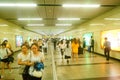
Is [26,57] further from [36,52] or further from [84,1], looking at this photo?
[84,1]

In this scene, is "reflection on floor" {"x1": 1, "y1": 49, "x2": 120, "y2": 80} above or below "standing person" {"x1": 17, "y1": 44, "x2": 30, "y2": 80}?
below

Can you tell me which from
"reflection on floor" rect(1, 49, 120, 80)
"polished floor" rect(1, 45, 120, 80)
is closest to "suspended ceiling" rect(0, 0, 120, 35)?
"polished floor" rect(1, 45, 120, 80)

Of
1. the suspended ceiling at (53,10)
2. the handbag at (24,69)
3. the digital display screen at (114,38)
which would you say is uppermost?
the suspended ceiling at (53,10)

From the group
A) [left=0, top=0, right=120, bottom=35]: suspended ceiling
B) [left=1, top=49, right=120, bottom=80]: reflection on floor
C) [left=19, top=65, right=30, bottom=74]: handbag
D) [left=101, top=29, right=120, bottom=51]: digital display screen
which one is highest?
[left=0, top=0, right=120, bottom=35]: suspended ceiling

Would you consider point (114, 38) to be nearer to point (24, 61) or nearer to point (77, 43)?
point (77, 43)

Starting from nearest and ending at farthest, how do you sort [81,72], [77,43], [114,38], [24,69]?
Answer: [24,69] → [81,72] → [77,43] → [114,38]

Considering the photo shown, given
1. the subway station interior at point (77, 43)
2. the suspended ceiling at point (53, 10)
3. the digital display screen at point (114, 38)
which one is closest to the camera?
the subway station interior at point (77, 43)

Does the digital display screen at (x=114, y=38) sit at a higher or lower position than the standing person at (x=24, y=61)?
higher

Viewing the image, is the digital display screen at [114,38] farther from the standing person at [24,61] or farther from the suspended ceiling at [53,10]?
the standing person at [24,61]

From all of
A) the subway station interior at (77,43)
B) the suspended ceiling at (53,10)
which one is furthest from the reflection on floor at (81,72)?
the suspended ceiling at (53,10)

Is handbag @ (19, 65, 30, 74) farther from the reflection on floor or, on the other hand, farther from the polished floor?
the reflection on floor

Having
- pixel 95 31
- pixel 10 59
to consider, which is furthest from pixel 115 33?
pixel 10 59

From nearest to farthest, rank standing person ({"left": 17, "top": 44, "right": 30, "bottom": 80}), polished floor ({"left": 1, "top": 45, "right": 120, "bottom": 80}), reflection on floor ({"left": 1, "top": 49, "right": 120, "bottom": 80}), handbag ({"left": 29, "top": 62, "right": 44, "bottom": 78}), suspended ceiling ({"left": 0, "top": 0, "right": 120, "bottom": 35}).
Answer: handbag ({"left": 29, "top": 62, "right": 44, "bottom": 78}) < standing person ({"left": 17, "top": 44, "right": 30, "bottom": 80}) < polished floor ({"left": 1, "top": 45, "right": 120, "bottom": 80}) < reflection on floor ({"left": 1, "top": 49, "right": 120, "bottom": 80}) < suspended ceiling ({"left": 0, "top": 0, "right": 120, "bottom": 35})

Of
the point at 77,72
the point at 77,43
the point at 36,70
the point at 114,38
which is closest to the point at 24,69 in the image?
the point at 36,70
